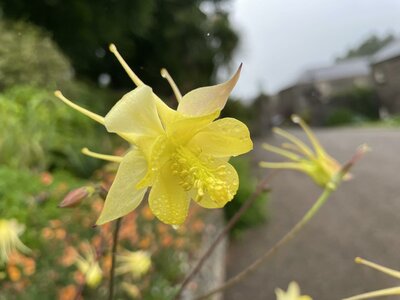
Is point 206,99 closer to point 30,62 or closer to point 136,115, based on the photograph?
point 136,115

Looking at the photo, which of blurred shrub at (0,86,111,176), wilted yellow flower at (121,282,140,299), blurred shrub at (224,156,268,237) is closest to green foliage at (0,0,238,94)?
wilted yellow flower at (121,282,140,299)

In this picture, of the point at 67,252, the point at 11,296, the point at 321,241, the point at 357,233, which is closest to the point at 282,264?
the point at 321,241

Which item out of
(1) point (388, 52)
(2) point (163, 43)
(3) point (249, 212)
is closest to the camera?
(1) point (388, 52)

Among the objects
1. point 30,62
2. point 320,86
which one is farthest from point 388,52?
point 30,62

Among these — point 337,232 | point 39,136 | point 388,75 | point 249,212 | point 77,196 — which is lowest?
point 249,212

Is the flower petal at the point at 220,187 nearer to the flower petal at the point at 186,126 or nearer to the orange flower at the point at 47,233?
the flower petal at the point at 186,126

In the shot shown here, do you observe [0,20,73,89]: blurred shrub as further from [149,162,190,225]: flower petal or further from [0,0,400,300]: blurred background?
[149,162,190,225]: flower petal
